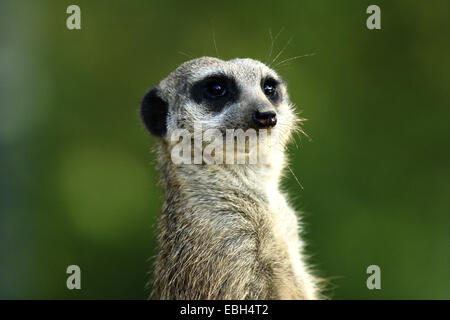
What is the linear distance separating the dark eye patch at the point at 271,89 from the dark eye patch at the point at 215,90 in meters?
0.16

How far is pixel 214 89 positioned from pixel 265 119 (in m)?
0.33

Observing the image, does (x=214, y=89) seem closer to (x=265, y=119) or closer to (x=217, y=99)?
(x=217, y=99)

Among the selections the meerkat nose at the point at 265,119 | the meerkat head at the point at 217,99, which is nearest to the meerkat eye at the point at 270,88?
Result: the meerkat head at the point at 217,99

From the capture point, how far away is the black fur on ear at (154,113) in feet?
7.23

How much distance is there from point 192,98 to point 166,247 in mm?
591

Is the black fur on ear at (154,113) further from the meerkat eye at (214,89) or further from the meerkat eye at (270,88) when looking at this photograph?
the meerkat eye at (270,88)

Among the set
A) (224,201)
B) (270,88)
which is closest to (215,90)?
(270,88)

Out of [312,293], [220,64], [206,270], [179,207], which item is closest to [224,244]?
[206,270]

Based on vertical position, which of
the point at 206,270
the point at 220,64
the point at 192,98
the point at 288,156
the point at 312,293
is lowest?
the point at 312,293

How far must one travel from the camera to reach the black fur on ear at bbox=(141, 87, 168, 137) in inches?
86.8
